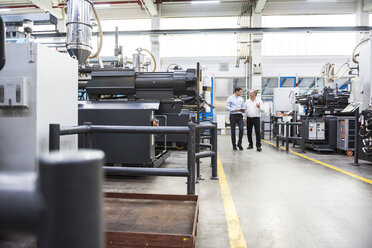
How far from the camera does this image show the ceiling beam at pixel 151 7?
9954 mm

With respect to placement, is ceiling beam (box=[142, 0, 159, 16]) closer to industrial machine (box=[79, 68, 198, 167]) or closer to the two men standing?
the two men standing

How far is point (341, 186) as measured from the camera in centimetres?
290

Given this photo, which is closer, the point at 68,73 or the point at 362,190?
the point at 68,73

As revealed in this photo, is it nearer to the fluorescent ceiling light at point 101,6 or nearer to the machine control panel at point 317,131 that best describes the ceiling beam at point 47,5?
the fluorescent ceiling light at point 101,6

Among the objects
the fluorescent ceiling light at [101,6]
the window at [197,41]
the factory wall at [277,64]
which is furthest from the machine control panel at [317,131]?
the fluorescent ceiling light at [101,6]

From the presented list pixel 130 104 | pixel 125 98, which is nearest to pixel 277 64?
pixel 125 98

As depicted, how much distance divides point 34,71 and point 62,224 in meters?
1.53

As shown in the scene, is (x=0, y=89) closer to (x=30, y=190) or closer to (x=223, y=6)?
(x=30, y=190)

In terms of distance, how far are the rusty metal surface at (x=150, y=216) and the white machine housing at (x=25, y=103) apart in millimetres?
574

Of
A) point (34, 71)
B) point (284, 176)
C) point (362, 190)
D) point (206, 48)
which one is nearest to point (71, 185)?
point (34, 71)

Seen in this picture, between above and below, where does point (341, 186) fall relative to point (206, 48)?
below

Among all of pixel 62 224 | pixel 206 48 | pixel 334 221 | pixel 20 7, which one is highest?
pixel 20 7

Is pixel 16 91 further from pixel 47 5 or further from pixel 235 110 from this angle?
pixel 47 5

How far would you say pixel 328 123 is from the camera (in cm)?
583
